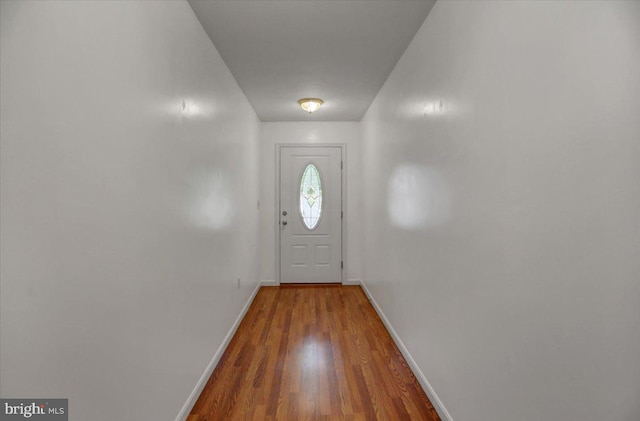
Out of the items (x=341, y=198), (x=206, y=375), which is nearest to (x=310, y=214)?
(x=341, y=198)

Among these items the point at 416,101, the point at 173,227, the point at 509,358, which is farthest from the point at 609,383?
the point at 416,101

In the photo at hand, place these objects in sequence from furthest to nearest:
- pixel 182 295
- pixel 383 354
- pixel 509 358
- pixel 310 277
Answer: pixel 310 277 → pixel 383 354 → pixel 182 295 → pixel 509 358

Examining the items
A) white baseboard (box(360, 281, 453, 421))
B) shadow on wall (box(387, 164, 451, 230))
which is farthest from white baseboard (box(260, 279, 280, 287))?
shadow on wall (box(387, 164, 451, 230))

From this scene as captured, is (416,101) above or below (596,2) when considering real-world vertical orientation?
above

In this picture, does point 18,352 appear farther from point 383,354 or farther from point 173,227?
point 383,354

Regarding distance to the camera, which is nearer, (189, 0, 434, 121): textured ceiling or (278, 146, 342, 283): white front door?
(189, 0, 434, 121): textured ceiling

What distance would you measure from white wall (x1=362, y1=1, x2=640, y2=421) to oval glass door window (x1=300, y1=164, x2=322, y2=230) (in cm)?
308

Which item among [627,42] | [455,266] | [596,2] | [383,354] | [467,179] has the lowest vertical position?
[383,354]

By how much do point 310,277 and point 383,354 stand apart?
8.44ft

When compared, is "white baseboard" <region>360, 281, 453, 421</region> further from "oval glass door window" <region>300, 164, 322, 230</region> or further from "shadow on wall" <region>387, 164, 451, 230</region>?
"oval glass door window" <region>300, 164, 322, 230</region>

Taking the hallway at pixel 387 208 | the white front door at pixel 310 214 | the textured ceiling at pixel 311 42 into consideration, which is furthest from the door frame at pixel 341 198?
the hallway at pixel 387 208

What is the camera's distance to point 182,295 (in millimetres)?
2025

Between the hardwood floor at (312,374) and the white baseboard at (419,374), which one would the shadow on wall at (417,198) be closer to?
the white baseboard at (419,374)

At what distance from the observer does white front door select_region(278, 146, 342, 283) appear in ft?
17.5
